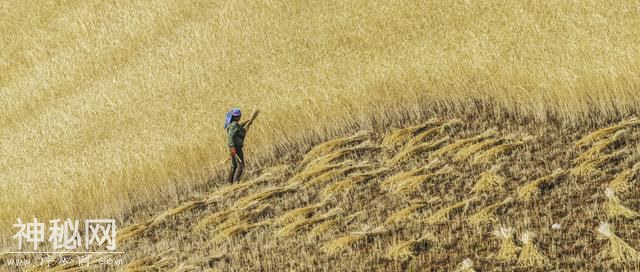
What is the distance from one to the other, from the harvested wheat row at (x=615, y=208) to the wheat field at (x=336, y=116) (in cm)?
2

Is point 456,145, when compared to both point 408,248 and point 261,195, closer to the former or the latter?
point 261,195

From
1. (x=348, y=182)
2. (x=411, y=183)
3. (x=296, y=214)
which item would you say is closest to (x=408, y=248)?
(x=411, y=183)

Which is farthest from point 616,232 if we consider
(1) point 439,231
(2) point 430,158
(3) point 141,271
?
(3) point 141,271

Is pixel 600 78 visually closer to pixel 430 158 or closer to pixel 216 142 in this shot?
pixel 430 158

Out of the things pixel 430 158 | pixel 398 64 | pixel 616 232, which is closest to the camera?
pixel 616 232

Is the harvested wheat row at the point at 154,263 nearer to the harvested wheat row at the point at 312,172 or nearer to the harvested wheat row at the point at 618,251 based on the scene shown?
the harvested wheat row at the point at 312,172

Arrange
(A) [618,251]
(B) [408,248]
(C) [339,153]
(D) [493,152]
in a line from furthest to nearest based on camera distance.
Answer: (C) [339,153]
(D) [493,152]
(B) [408,248]
(A) [618,251]

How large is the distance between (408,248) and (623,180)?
2.84 metres

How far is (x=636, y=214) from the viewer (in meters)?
10.4

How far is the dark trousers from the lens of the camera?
529 inches

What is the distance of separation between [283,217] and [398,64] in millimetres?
4719

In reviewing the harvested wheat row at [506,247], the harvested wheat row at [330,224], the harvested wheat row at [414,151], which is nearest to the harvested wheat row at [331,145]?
the harvested wheat row at [414,151]

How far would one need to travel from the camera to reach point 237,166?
1421 centimetres

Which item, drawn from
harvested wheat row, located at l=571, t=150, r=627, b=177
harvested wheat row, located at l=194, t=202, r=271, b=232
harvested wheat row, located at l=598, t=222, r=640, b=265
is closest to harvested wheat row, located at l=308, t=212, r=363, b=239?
Answer: harvested wheat row, located at l=194, t=202, r=271, b=232
